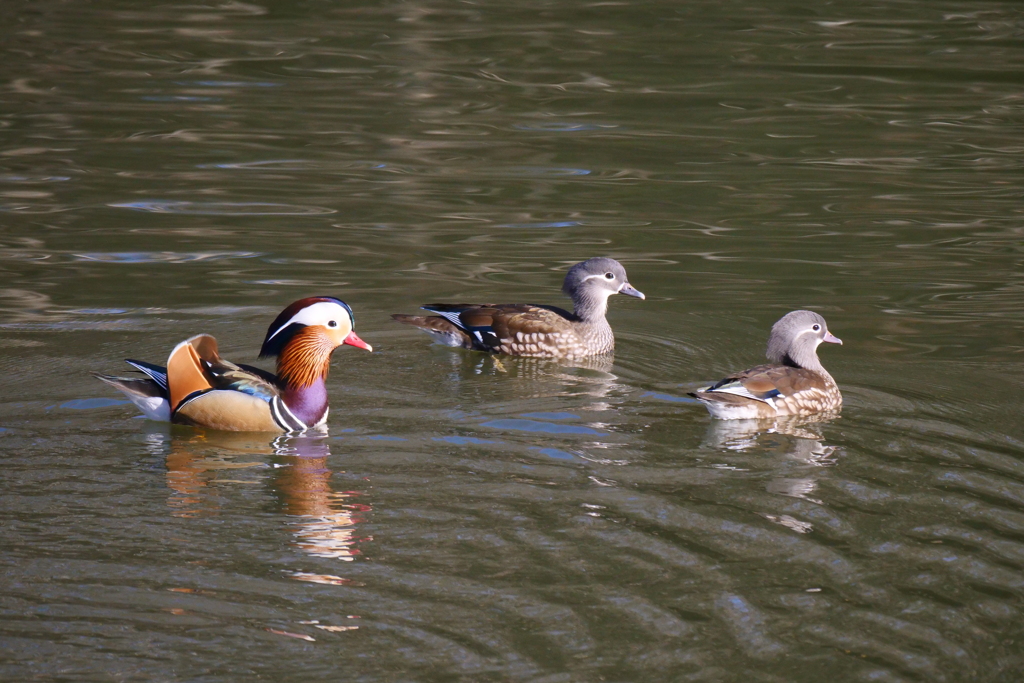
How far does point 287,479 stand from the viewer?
6.73 metres

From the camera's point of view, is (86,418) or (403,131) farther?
(403,131)

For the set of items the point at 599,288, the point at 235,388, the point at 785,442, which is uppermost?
the point at 599,288

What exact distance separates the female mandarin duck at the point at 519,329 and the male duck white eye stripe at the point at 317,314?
71.6 inches

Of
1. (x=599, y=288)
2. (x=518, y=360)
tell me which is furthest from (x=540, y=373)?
(x=599, y=288)

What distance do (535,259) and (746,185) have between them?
3.60 metres

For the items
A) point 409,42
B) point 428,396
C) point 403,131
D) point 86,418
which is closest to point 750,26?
point 409,42

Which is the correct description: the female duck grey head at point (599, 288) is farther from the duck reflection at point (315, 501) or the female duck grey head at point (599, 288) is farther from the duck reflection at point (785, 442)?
the duck reflection at point (315, 501)

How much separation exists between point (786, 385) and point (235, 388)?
3.31 meters

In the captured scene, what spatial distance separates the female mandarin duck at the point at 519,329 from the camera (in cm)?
965

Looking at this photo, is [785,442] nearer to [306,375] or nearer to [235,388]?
[306,375]

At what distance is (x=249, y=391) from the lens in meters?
7.64

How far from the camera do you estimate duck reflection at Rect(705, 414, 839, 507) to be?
6.68m

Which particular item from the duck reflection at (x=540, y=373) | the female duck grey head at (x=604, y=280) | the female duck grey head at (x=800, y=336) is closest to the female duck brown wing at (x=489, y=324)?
the duck reflection at (x=540, y=373)

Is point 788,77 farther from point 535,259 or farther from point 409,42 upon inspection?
point 535,259
